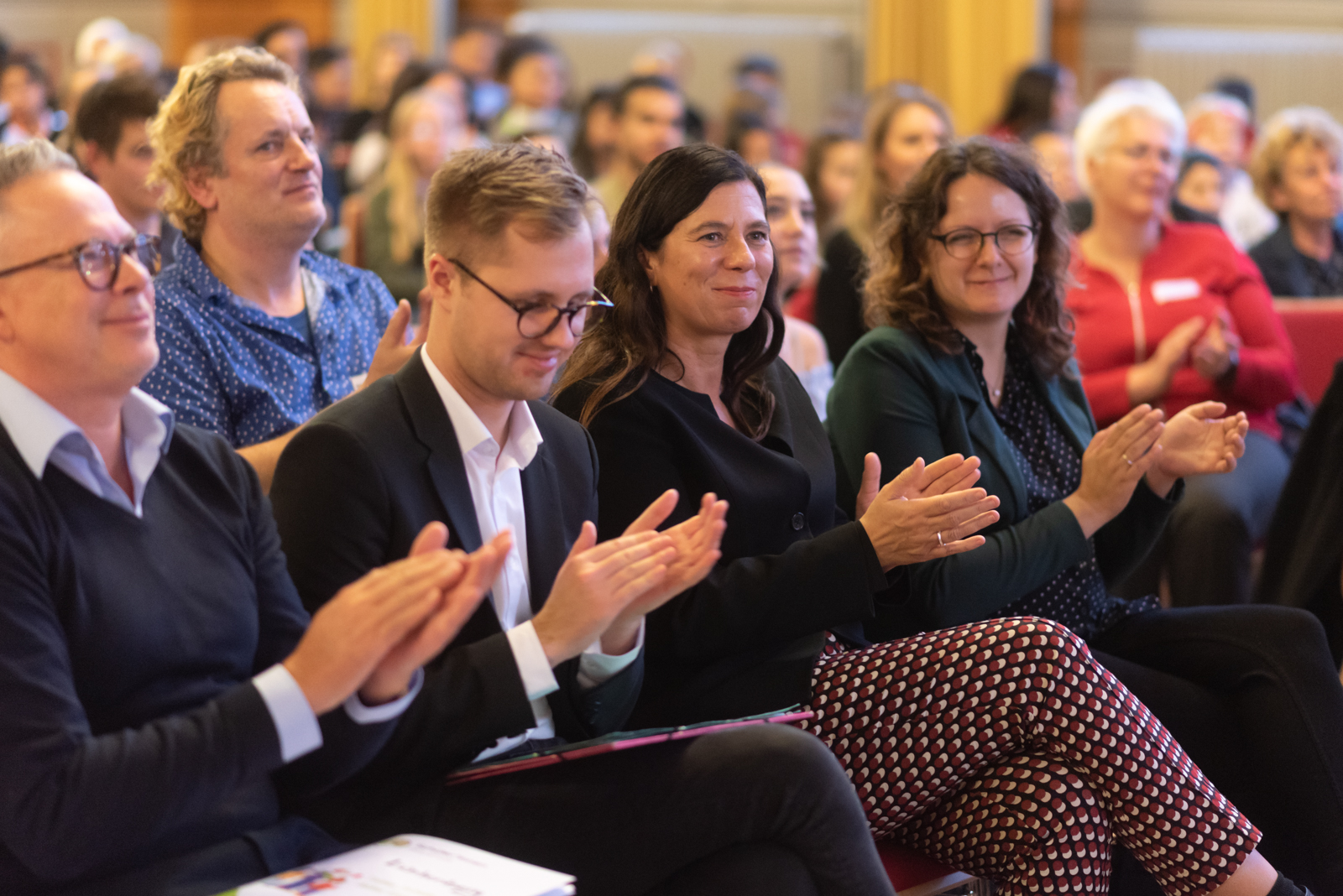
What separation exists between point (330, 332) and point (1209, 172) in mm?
3728

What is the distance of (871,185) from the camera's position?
3.92 metres

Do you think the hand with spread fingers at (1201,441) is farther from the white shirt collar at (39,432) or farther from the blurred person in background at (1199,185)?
the blurred person in background at (1199,185)

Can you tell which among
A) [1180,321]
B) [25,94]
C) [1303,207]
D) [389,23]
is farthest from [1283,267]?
[389,23]

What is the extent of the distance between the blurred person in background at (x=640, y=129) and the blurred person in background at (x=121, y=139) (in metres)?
2.11

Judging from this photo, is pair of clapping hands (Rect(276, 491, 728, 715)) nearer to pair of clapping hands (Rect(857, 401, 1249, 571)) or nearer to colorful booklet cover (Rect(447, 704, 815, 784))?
colorful booklet cover (Rect(447, 704, 815, 784))

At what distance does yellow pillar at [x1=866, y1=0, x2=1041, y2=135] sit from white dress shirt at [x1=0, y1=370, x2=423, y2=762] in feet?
22.4

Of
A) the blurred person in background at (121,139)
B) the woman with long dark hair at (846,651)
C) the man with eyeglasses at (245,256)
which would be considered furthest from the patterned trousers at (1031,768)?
the blurred person in background at (121,139)

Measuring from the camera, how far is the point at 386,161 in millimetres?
5328

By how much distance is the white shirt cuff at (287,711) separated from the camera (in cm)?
125

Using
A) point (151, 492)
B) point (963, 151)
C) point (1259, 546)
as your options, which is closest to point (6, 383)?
A: point (151, 492)

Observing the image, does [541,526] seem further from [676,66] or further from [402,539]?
[676,66]

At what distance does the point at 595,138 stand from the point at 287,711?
5004mm

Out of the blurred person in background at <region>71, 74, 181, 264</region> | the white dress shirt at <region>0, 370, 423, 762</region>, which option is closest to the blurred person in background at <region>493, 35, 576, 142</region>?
the blurred person in background at <region>71, 74, 181, 264</region>

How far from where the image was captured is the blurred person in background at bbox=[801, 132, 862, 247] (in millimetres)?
4902
